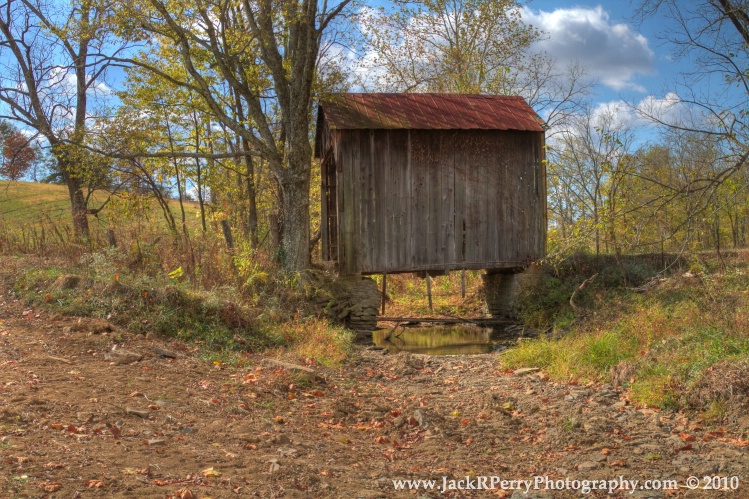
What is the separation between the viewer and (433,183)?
15219 millimetres

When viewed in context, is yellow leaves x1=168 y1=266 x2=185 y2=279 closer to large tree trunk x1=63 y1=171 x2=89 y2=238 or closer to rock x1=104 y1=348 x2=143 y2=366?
large tree trunk x1=63 y1=171 x2=89 y2=238

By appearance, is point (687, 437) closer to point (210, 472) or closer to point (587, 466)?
point (587, 466)

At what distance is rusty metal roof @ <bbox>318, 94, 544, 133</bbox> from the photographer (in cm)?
1457

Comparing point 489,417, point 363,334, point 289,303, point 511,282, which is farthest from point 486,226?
point 489,417

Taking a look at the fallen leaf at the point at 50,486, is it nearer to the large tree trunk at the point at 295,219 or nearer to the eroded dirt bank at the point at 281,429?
the eroded dirt bank at the point at 281,429

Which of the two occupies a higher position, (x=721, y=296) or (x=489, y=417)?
(x=721, y=296)

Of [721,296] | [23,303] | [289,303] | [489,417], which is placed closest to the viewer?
[489,417]

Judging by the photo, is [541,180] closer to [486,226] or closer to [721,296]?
[486,226]

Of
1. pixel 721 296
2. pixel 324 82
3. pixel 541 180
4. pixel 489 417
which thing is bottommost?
pixel 489 417

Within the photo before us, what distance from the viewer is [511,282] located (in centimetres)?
1666

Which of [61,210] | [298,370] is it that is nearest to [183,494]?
[298,370]

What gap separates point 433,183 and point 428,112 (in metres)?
1.87

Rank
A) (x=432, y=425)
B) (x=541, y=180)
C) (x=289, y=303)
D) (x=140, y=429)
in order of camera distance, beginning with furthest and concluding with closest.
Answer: (x=541, y=180) → (x=289, y=303) → (x=432, y=425) → (x=140, y=429)

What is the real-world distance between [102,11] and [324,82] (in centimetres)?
574
